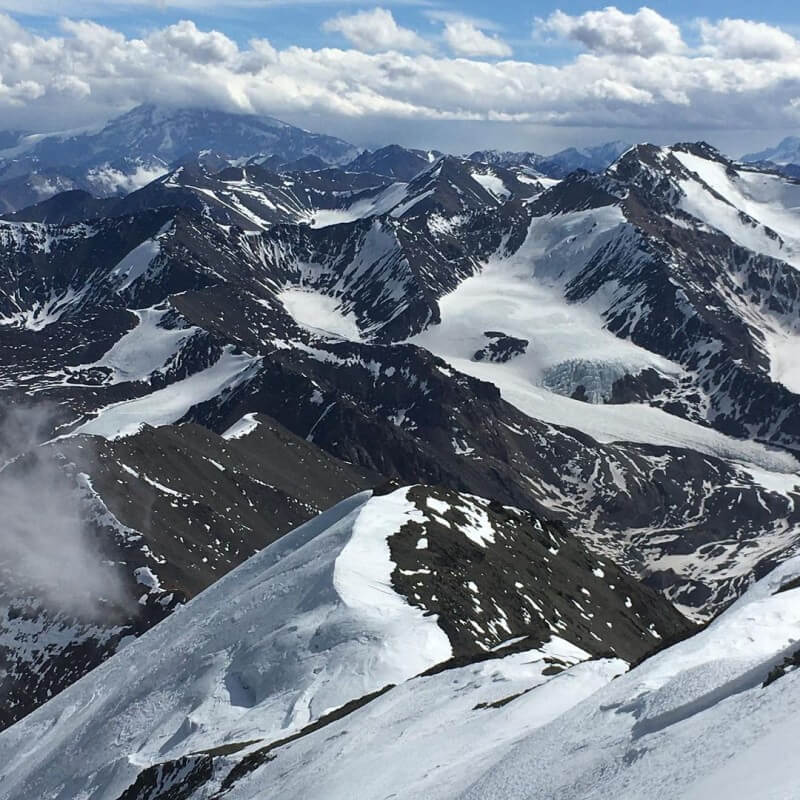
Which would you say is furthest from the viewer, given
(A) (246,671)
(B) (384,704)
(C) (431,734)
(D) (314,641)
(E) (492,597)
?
(E) (492,597)

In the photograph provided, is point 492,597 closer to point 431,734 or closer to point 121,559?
point 431,734

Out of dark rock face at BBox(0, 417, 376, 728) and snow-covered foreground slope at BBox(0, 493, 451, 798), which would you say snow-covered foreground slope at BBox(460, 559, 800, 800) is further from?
dark rock face at BBox(0, 417, 376, 728)

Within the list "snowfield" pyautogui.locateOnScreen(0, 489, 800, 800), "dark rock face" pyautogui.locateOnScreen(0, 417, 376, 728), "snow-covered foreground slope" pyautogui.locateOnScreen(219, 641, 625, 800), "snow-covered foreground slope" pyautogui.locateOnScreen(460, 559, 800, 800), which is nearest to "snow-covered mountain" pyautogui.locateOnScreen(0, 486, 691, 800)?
"snowfield" pyautogui.locateOnScreen(0, 489, 800, 800)

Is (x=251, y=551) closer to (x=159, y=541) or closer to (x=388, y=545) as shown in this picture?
(x=159, y=541)

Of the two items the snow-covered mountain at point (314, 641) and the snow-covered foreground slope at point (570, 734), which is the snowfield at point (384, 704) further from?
the snow-covered mountain at point (314, 641)

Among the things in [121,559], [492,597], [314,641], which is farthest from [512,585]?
[121,559]

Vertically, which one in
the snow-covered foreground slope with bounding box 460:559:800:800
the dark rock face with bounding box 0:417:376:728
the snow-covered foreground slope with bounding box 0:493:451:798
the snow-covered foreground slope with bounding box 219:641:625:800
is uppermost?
the snow-covered foreground slope with bounding box 460:559:800:800

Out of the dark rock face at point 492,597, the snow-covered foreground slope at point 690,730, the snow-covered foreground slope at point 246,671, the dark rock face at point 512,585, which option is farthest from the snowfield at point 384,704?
the dark rock face at point 512,585

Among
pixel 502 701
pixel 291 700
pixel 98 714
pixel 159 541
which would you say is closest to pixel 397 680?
pixel 291 700
